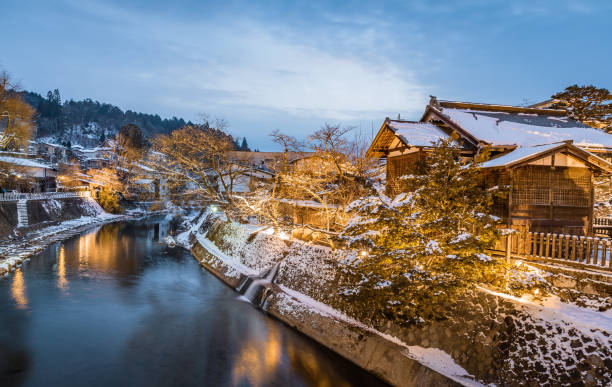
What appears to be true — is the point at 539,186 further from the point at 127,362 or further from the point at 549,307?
the point at 127,362

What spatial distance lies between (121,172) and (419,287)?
158 ft

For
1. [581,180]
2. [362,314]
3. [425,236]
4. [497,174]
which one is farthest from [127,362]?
[581,180]

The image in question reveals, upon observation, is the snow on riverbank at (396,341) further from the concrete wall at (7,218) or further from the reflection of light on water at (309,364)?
the concrete wall at (7,218)

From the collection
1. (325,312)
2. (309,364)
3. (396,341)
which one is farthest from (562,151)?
(309,364)

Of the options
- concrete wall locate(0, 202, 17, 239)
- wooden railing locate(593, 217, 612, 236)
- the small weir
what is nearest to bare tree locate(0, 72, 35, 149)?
concrete wall locate(0, 202, 17, 239)

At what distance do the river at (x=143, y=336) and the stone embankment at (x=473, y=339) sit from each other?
2.36ft

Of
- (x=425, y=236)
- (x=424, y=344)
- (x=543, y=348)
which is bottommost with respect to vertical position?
(x=424, y=344)

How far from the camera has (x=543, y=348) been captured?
7137 mm

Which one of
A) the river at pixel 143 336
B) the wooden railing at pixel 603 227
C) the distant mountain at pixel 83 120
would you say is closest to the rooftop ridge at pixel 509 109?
the wooden railing at pixel 603 227

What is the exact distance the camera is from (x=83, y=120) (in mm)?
105562

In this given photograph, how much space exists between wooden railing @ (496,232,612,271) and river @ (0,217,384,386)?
5.33m

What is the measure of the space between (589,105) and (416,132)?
1570cm

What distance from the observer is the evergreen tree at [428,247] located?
8180 millimetres

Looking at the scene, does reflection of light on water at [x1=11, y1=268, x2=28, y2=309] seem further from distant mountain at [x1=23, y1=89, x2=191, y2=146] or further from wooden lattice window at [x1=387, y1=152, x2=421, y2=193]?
distant mountain at [x1=23, y1=89, x2=191, y2=146]
